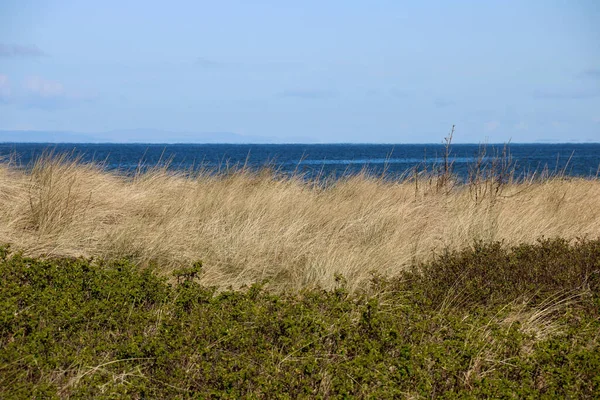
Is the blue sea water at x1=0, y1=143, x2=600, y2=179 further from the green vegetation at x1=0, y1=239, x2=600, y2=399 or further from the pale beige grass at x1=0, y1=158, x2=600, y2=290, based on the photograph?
the green vegetation at x1=0, y1=239, x2=600, y2=399

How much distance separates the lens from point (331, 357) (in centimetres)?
412

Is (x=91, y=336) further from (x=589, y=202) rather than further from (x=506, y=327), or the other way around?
(x=589, y=202)

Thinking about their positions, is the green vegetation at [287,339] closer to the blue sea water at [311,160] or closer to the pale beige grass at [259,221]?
the pale beige grass at [259,221]

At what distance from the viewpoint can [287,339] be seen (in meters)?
3.97

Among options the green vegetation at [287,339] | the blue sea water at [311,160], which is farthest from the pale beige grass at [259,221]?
the green vegetation at [287,339]

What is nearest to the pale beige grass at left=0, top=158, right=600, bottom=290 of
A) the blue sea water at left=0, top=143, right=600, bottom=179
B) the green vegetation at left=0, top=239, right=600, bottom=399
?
the blue sea water at left=0, top=143, right=600, bottom=179

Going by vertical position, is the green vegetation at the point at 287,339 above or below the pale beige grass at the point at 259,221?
below

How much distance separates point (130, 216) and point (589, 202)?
6.53m

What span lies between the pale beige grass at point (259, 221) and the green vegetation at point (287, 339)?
3.23 ft

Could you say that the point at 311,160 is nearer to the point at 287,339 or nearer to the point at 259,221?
the point at 259,221

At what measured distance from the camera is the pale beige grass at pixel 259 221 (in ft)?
20.6

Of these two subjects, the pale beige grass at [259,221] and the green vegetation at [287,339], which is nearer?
the green vegetation at [287,339]

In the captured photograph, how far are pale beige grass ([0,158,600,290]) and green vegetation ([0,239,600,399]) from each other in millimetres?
983

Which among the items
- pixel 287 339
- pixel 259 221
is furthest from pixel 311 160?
pixel 287 339
